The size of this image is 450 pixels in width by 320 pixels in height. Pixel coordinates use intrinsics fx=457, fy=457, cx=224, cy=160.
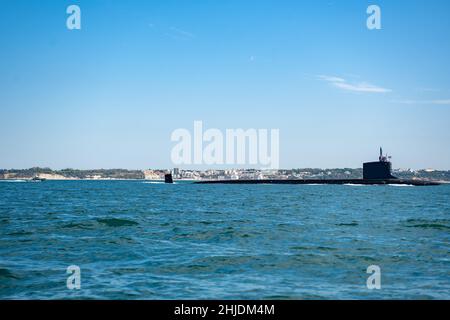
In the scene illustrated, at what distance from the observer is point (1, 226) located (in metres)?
35.4

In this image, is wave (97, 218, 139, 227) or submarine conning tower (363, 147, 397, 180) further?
submarine conning tower (363, 147, 397, 180)

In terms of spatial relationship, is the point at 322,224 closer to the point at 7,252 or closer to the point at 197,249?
the point at 197,249

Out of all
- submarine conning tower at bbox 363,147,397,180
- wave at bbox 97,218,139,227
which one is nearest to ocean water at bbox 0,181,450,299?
wave at bbox 97,218,139,227

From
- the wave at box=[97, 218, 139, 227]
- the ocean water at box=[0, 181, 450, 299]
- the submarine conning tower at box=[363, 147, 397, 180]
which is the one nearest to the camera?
the ocean water at box=[0, 181, 450, 299]

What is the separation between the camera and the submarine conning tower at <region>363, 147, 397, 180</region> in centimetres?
17950

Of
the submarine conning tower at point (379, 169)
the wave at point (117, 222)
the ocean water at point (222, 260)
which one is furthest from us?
the submarine conning tower at point (379, 169)

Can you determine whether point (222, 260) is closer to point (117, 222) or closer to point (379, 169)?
point (117, 222)

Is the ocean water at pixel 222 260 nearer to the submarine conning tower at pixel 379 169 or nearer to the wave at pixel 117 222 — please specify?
the wave at pixel 117 222

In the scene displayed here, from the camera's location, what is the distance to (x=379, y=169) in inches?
7141

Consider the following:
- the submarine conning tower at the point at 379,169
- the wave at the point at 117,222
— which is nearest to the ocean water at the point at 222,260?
the wave at the point at 117,222

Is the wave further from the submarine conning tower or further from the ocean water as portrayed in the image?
the submarine conning tower

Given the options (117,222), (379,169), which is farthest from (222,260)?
(379,169)

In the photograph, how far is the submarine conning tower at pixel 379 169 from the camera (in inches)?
7067
